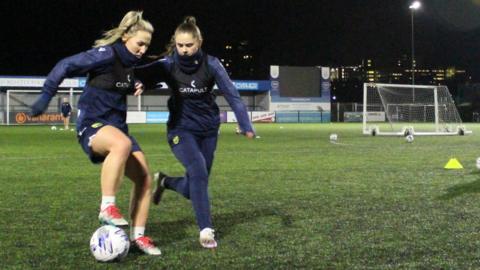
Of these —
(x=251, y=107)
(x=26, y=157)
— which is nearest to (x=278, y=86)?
(x=251, y=107)

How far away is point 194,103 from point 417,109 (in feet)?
117

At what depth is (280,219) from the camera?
22.0 ft

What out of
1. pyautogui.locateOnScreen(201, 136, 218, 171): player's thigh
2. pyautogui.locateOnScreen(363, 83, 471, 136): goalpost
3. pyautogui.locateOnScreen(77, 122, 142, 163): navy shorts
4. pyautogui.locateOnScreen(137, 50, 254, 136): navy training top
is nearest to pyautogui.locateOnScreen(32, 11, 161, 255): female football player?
pyautogui.locateOnScreen(77, 122, 142, 163): navy shorts

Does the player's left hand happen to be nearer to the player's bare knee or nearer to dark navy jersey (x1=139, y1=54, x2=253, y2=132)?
dark navy jersey (x1=139, y1=54, x2=253, y2=132)

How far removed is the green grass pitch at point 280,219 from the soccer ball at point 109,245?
8 centimetres

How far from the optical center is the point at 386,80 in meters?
136

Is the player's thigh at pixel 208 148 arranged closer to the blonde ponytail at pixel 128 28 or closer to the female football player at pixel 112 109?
the female football player at pixel 112 109

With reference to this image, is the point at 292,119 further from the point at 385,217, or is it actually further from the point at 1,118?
the point at 385,217

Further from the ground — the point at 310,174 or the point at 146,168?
the point at 146,168

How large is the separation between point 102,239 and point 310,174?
7303 mm

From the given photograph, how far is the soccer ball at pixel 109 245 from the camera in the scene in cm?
464

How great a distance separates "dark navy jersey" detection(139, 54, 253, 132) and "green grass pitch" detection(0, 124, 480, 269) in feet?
3.44

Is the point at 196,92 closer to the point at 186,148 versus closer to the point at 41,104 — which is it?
the point at 186,148

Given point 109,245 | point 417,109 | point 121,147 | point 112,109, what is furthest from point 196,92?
point 417,109
